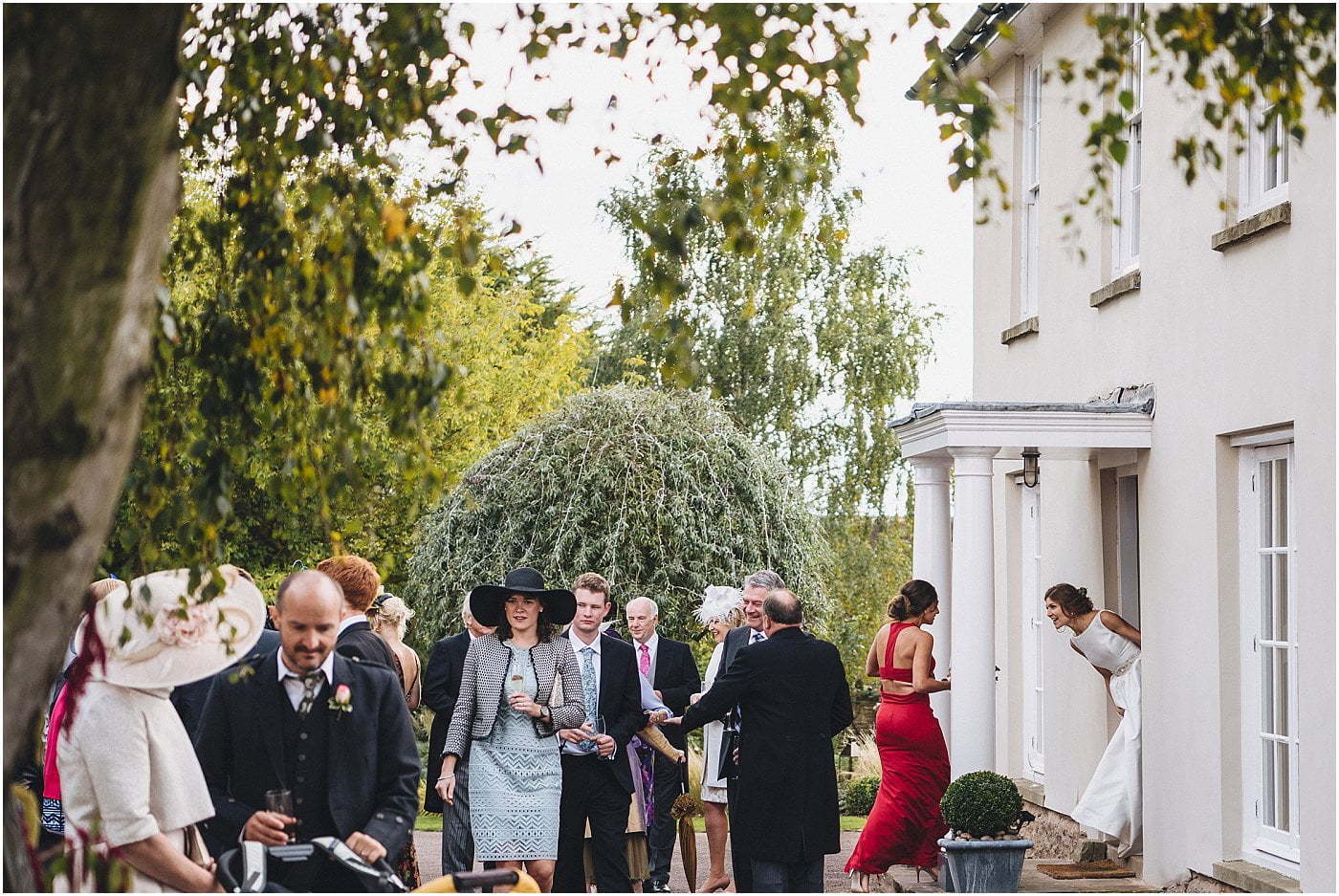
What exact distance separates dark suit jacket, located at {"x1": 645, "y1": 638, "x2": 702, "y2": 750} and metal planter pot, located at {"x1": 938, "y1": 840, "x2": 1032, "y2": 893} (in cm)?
196

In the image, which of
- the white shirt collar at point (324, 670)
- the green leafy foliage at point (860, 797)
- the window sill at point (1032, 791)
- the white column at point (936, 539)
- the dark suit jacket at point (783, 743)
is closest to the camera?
the white shirt collar at point (324, 670)

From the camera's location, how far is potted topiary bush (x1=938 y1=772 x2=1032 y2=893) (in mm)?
9727

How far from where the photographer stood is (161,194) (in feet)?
9.61

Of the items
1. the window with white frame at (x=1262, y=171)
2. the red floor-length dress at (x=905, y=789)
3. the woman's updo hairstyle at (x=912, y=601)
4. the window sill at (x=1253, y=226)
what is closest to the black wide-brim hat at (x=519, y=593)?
the woman's updo hairstyle at (x=912, y=601)

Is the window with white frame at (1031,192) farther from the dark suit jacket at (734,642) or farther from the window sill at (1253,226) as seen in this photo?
the dark suit jacket at (734,642)

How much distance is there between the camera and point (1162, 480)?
1008 centimetres

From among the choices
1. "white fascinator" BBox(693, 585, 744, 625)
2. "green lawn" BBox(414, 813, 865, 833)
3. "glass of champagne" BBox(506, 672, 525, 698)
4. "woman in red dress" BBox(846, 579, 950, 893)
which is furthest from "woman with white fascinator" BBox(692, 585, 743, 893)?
"green lawn" BBox(414, 813, 865, 833)

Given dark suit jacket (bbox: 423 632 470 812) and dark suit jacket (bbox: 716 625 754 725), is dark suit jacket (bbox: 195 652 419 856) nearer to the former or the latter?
dark suit jacket (bbox: 423 632 470 812)

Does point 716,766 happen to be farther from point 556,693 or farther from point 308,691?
point 308,691

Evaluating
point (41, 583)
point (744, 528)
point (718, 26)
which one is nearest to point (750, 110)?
point (718, 26)

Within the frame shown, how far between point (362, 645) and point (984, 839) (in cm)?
440

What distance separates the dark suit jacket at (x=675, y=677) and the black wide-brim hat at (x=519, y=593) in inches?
70.6

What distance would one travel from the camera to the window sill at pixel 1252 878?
8109 mm

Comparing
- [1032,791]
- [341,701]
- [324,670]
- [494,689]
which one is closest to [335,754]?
[341,701]
